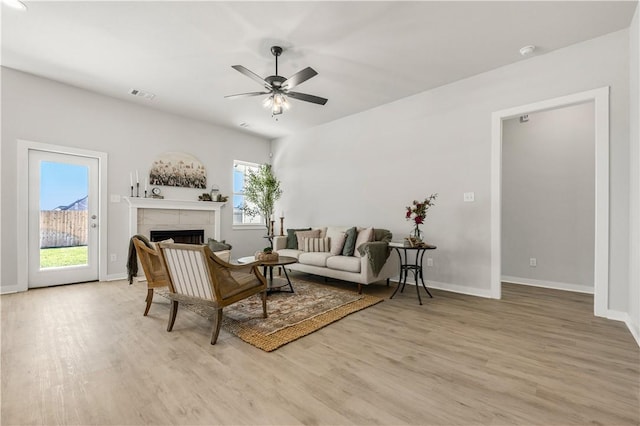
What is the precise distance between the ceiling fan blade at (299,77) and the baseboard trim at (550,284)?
4.49 m

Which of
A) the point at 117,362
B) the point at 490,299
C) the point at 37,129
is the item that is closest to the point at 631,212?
the point at 490,299

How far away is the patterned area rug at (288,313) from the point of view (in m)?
2.48

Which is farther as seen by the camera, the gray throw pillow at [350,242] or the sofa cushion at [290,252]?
the sofa cushion at [290,252]

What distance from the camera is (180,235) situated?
547 centimetres

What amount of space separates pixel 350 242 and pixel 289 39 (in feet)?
9.20

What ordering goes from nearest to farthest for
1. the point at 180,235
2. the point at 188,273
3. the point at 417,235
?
the point at 188,273 < the point at 417,235 < the point at 180,235

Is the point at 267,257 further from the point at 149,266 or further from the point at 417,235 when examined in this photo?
the point at 417,235

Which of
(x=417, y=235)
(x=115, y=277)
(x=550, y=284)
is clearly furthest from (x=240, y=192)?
(x=550, y=284)

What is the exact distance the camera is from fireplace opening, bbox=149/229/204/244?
515cm

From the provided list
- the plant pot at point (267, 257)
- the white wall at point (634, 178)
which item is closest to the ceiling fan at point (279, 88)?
the plant pot at point (267, 257)

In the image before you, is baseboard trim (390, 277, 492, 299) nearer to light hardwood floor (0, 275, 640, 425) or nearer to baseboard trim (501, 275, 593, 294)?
light hardwood floor (0, 275, 640, 425)

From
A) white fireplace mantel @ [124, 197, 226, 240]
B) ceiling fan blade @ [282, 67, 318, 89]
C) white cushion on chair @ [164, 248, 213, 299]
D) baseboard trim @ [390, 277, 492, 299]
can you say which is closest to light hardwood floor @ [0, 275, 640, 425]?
white cushion on chair @ [164, 248, 213, 299]

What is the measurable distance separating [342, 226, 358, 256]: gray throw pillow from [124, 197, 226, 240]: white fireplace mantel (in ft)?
9.78

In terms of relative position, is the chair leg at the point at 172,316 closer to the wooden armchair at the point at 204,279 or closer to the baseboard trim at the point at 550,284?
the wooden armchair at the point at 204,279
